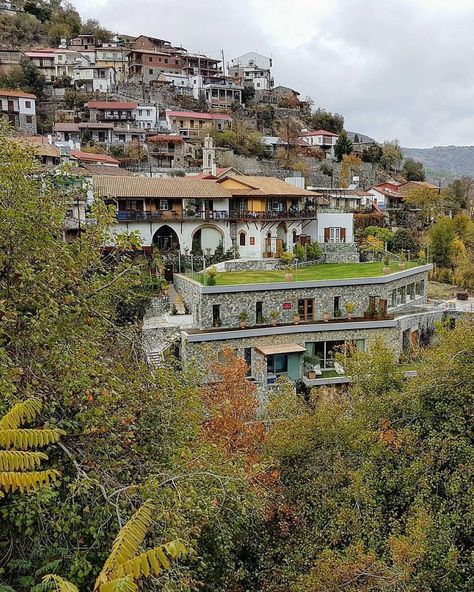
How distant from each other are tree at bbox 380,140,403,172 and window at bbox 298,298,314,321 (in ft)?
205

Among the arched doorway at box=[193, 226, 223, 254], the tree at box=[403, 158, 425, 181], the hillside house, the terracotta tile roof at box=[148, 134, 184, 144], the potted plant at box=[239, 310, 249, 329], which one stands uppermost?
the hillside house

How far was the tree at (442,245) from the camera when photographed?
5006cm

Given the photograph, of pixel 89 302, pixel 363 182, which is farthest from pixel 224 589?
pixel 363 182

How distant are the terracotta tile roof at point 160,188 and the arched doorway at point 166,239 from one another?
2518 mm

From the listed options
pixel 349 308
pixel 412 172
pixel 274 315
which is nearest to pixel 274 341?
pixel 274 315

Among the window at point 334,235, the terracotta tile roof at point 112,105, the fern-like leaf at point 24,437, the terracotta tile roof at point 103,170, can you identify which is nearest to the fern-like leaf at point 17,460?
the fern-like leaf at point 24,437

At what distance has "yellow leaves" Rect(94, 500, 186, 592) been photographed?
15.0 feet

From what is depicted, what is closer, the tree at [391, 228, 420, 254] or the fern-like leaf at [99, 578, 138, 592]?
the fern-like leaf at [99, 578, 138, 592]

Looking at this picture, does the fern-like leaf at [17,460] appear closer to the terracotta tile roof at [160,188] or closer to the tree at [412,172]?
the terracotta tile roof at [160,188]

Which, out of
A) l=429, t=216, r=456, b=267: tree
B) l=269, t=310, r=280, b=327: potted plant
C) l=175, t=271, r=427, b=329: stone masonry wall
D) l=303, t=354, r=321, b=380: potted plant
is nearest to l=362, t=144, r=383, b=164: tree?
l=429, t=216, r=456, b=267: tree

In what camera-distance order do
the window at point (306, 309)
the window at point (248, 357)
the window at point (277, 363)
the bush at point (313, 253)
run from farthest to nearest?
1. the bush at point (313, 253)
2. the window at point (306, 309)
3. the window at point (248, 357)
4. the window at point (277, 363)

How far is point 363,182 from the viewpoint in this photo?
76.8 metres

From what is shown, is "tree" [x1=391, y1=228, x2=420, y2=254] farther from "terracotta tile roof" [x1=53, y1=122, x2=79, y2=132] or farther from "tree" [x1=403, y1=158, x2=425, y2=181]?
"terracotta tile roof" [x1=53, y1=122, x2=79, y2=132]

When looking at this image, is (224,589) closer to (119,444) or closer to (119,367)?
(119,444)
